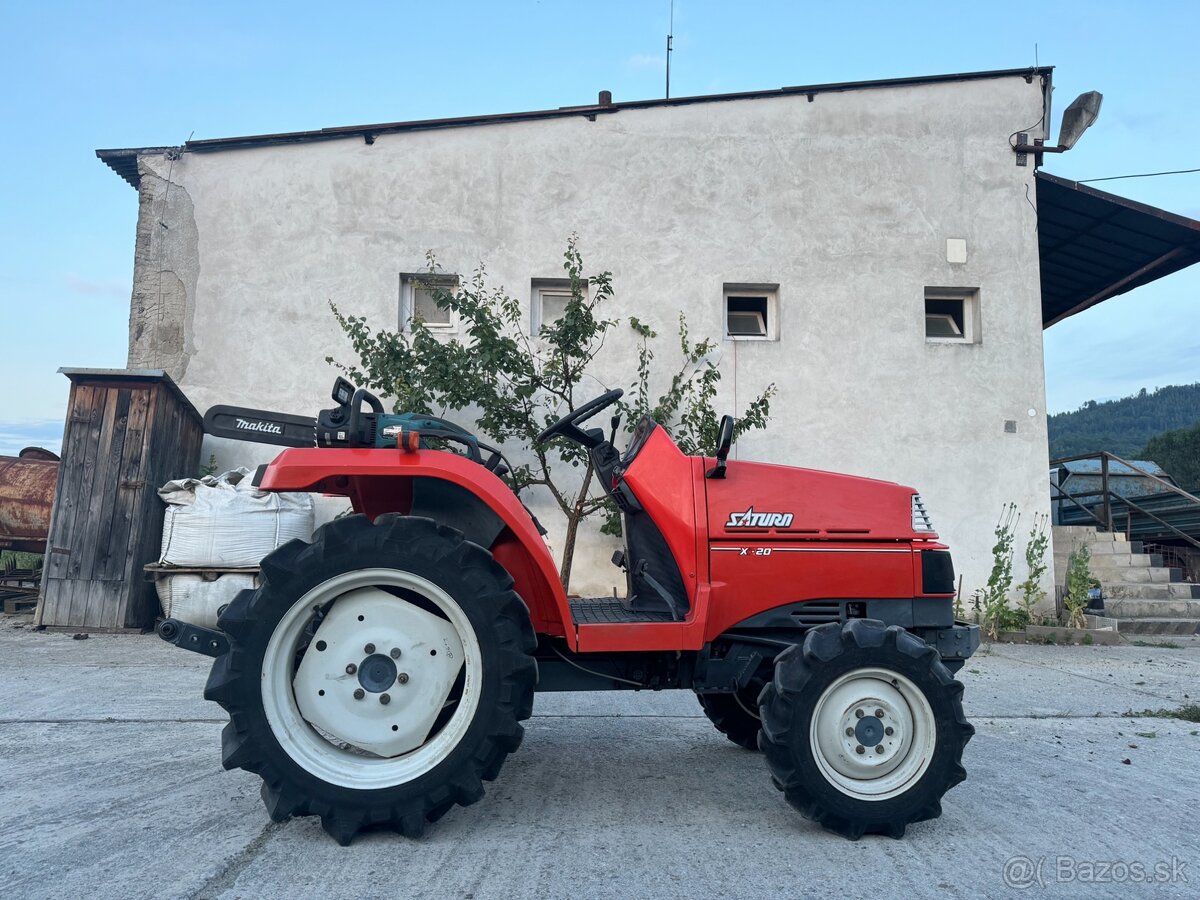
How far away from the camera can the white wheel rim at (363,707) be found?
271 cm

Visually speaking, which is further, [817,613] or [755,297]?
[755,297]

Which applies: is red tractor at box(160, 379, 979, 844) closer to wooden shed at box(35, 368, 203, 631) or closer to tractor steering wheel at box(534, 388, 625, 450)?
tractor steering wheel at box(534, 388, 625, 450)

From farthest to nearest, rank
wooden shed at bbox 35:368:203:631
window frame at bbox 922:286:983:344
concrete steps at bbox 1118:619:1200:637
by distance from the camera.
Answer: window frame at bbox 922:286:983:344 < concrete steps at bbox 1118:619:1200:637 < wooden shed at bbox 35:368:203:631

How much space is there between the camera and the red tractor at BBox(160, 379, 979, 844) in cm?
271


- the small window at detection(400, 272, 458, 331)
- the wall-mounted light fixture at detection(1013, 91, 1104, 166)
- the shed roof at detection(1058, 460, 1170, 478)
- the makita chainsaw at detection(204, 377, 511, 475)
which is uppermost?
the wall-mounted light fixture at detection(1013, 91, 1104, 166)

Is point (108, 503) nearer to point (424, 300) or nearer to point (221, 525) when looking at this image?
point (221, 525)

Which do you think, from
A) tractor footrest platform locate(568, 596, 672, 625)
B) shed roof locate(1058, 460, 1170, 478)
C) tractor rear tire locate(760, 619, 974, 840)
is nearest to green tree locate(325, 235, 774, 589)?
tractor footrest platform locate(568, 596, 672, 625)

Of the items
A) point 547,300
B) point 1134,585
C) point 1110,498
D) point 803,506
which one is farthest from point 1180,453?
point 803,506

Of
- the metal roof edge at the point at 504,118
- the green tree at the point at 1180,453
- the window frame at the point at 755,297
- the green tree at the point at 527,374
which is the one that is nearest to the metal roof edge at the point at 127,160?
the metal roof edge at the point at 504,118

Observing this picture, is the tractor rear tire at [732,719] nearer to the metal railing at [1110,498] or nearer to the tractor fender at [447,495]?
the tractor fender at [447,495]

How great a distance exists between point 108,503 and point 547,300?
15.6ft

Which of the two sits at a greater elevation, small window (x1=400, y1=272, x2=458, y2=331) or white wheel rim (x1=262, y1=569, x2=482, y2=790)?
small window (x1=400, y1=272, x2=458, y2=331)

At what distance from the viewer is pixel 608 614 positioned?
3361 mm

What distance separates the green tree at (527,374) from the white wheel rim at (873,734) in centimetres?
519
